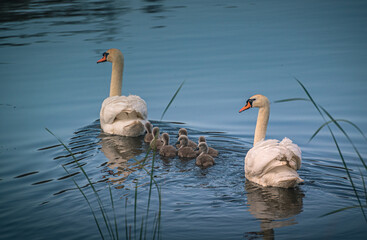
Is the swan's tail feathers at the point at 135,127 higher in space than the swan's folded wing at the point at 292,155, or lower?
lower

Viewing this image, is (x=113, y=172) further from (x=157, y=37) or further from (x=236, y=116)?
(x=157, y=37)

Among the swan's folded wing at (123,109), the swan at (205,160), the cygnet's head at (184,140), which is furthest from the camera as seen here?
the swan's folded wing at (123,109)

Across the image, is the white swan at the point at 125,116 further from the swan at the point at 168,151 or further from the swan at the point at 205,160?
the swan at the point at 205,160

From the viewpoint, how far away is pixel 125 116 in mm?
11070

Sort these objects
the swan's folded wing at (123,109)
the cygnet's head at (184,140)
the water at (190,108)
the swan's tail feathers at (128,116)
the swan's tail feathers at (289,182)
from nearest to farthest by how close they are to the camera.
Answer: the water at (190,108) → the swan's tail feathers at (289,182) → the cygnet's head at (184,140) → the swan's folded wing at (123,109) → the swan's tail feathers at (128,116)

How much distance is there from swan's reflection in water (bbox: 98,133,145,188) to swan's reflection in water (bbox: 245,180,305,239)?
6.43 feet

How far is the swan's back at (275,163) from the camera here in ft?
23.9

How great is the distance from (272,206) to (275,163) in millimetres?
702

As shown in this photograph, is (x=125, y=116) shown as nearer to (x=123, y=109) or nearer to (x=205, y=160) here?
(x=123, y=109)

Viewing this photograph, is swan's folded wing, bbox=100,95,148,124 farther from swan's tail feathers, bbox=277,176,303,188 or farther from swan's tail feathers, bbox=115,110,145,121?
swan's tail feathers, bbox=277,176,303,188

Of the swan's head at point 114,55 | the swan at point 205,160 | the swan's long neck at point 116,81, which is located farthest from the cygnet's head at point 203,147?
the swan's head at point 114,55

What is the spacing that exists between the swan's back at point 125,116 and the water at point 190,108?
351 mm

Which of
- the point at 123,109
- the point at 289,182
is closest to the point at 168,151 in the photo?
the point at 123,109

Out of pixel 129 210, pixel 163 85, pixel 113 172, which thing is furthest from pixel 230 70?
pixel 129 210
